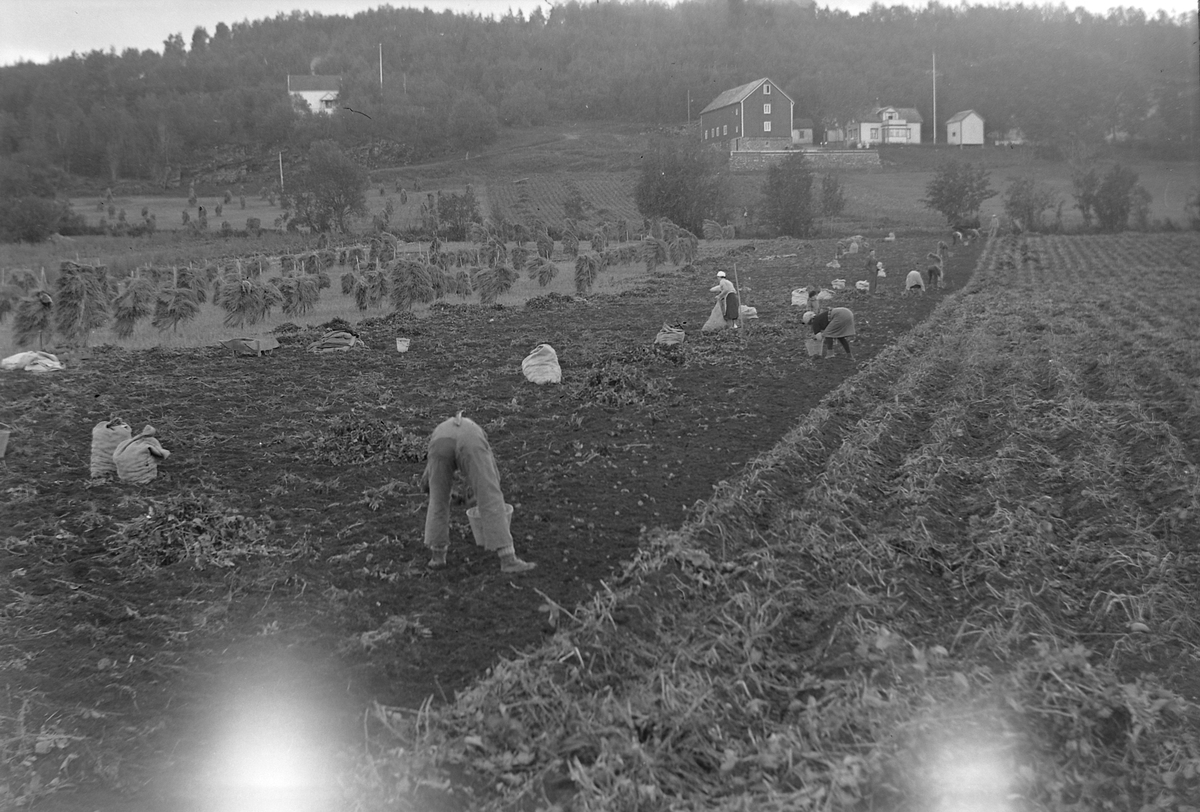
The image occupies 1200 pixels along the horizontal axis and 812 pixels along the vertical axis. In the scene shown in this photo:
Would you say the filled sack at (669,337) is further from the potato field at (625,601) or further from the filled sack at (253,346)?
the filled sack at (253,346)

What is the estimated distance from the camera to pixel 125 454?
33.3 feet

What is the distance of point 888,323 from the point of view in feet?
72.1

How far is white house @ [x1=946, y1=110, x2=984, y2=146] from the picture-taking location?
10131 cm

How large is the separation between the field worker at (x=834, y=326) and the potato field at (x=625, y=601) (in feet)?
6.65

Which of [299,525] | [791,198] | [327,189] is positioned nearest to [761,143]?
[791,198]

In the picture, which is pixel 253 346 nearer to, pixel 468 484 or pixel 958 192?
pixel 468 484

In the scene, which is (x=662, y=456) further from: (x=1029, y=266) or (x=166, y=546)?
(x=1029, y=266)

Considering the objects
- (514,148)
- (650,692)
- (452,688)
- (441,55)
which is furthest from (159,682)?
(441,55)

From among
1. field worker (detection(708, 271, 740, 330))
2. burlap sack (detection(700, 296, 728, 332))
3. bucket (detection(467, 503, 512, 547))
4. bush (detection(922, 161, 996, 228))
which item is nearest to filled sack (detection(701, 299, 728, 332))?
burlap sack (detection(700, 296, 728, 332))

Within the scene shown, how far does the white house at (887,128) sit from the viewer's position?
105 m

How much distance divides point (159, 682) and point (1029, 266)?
4063 centimetres

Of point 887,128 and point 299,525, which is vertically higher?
point 887,128

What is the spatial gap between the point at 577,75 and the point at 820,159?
4440 cm

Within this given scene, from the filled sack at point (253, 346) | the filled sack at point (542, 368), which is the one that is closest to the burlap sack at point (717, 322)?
the filled sack at point (542, 368)
